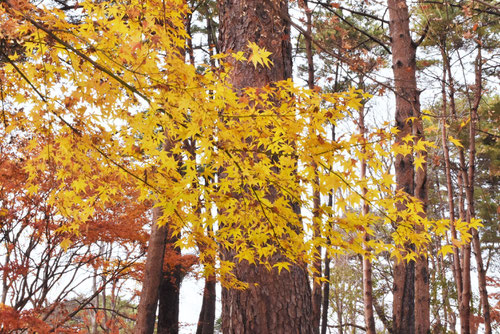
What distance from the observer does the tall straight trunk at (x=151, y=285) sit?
4075mm

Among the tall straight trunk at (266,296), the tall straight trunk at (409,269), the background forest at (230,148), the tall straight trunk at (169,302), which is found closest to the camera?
the background forest at (230,148)

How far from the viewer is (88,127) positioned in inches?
95.7

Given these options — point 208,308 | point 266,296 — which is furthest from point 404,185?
point 208,308

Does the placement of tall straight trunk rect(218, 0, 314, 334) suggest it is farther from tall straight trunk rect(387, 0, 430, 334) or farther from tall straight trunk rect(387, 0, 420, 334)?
tall straight trunk rect(387, 0, 430, 334)

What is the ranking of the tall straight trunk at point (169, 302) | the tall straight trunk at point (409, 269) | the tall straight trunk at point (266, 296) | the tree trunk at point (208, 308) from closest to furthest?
1. the tall straight trunk at point (266, 296)
2. the tall straight trunk at point (409, 269)
3. the tall straight trunk at point (169, 302)
4. the tree trunk at point (208, 308)

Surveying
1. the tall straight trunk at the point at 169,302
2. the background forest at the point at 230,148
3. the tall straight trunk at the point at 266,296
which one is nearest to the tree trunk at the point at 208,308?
the tall straight trunk at the point at 169,302

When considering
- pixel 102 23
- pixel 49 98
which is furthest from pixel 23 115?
pixel 102 23

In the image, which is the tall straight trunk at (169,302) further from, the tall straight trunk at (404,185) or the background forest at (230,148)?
the tall straight trunk at (404,185)

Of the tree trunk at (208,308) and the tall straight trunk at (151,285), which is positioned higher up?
the tall straight trunk at (151,285)

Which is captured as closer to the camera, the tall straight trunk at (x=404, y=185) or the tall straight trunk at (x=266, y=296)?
the tall straight trunk at (x=266, y=296)

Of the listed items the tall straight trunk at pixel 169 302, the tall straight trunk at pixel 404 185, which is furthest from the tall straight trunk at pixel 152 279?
the tall straight trunk at pixel 169 302

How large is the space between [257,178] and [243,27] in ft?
A: 6.68

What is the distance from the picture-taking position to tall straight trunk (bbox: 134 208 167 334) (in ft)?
13.4

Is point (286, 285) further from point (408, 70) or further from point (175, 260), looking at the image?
point (175, 260)
